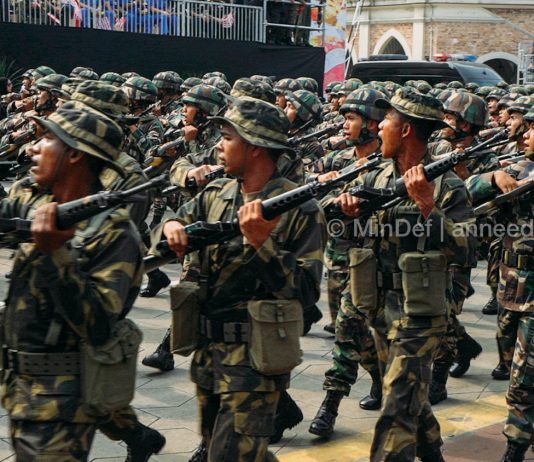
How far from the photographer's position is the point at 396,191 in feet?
17.3

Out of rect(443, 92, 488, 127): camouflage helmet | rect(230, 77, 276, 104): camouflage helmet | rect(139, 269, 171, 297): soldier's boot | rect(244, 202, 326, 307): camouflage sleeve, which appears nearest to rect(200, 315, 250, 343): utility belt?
rect(244, 202, 326, 307): camouflage sleeve

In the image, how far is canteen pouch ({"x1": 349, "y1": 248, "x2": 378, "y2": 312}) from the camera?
555 centimetres

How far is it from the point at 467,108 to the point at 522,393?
8.09 ft

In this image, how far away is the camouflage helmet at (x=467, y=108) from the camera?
7.50 meters

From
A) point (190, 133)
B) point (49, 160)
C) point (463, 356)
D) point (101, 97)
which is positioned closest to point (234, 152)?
point (49, 160)

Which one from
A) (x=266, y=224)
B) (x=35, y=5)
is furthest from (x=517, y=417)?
(x=35, y=5)

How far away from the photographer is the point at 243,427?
14.6 ft

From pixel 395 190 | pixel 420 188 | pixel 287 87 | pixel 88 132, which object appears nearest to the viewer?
pixel 88 132

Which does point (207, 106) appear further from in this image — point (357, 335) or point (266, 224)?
point (266, 224)

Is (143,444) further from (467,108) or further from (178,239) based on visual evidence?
(467,108)

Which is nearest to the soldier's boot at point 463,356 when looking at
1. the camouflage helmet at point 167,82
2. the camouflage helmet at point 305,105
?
the camouflage helmet at point 305,105

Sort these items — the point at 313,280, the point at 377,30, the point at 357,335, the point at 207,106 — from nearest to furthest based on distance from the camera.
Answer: the point at 313,280 → the point at 357,335 → the point at 207,106 → the point at 377,30

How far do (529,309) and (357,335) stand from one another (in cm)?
114

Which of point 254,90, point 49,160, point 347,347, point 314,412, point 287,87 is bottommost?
point 314,412
